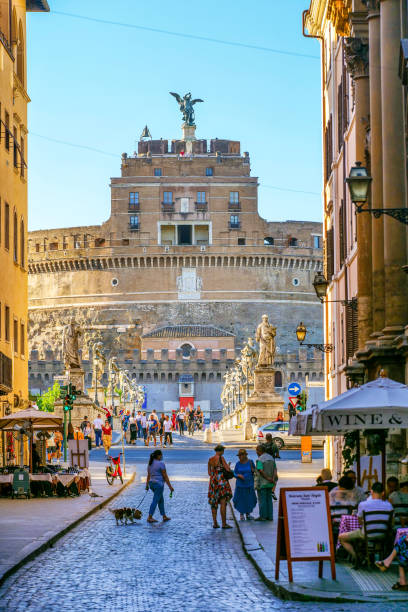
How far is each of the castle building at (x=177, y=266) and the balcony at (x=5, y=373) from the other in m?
75.2

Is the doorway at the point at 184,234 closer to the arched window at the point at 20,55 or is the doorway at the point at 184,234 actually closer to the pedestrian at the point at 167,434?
the pedestrian at the point at 167,434

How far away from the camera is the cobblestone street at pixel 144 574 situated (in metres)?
9.38

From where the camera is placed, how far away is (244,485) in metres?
16.9

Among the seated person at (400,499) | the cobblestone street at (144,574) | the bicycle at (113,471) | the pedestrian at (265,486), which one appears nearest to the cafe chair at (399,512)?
the seated person at (400,499)

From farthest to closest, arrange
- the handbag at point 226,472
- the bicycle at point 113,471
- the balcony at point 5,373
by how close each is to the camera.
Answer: the balcony at point 5,373 → the bicycle at point 113,471 → the handbag at point 226,472

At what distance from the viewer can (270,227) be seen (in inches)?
4459

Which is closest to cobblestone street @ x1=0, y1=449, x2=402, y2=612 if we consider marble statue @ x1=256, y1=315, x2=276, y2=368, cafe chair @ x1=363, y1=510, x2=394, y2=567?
cafe chair @ x1=363, y1=510, x2=394, y2=567

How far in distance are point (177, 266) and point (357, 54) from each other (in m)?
89.0

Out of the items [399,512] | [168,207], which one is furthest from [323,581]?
[168,207]

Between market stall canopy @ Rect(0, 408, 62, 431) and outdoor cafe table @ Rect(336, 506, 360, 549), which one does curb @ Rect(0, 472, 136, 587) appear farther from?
outdoor cafe table @ Rect(336, 506, 360, 549)

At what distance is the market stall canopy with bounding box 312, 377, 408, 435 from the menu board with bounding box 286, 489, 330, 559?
2.21 metres

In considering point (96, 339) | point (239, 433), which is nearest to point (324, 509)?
point (239, 433)

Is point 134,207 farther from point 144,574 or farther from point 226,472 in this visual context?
point 144,574

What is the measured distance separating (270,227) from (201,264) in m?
9.16
